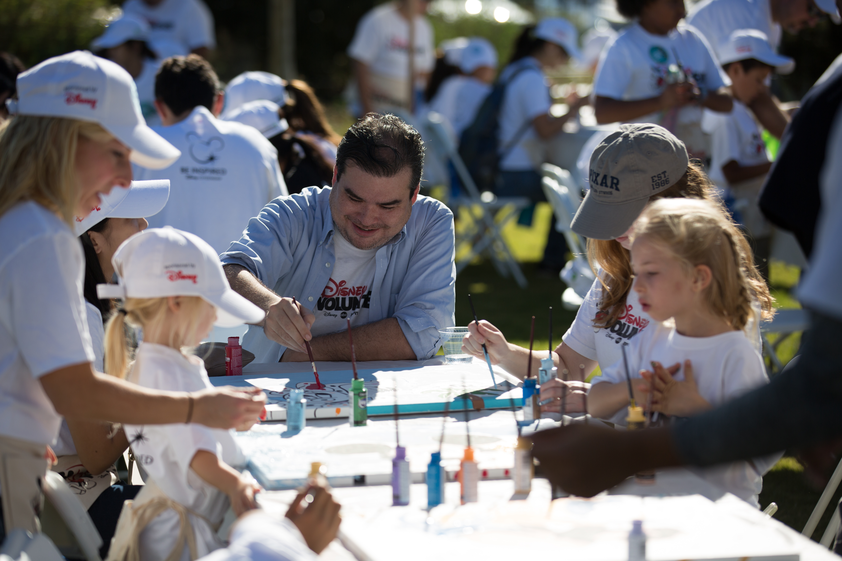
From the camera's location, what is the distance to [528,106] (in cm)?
777

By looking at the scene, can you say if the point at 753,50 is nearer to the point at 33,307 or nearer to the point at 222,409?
the point at 222,409

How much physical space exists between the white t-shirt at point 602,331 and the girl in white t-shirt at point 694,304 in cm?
37

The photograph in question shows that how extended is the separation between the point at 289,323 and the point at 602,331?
1004mm

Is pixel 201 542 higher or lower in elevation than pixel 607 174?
lower

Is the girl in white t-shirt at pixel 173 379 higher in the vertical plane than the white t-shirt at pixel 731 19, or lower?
lower

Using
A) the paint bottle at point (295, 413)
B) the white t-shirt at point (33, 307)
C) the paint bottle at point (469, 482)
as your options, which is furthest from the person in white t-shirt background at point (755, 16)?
the white t-shirt at point (33, 307)

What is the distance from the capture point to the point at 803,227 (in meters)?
2.09

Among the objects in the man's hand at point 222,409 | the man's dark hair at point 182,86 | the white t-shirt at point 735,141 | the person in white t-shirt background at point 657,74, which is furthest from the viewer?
the white t-shirt at point 735,141

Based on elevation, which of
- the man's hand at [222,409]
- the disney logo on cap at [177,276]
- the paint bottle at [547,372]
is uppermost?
the disney logo on cap at [177,276]

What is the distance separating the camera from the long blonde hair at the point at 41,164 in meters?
1.69

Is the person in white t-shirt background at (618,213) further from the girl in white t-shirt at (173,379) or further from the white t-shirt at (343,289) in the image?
the girl in white t-shirt at (173,379)

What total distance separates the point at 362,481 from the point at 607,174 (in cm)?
127

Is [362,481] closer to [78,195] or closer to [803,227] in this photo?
[78,195]

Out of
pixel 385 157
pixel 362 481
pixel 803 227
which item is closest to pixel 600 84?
pixel 385 157
